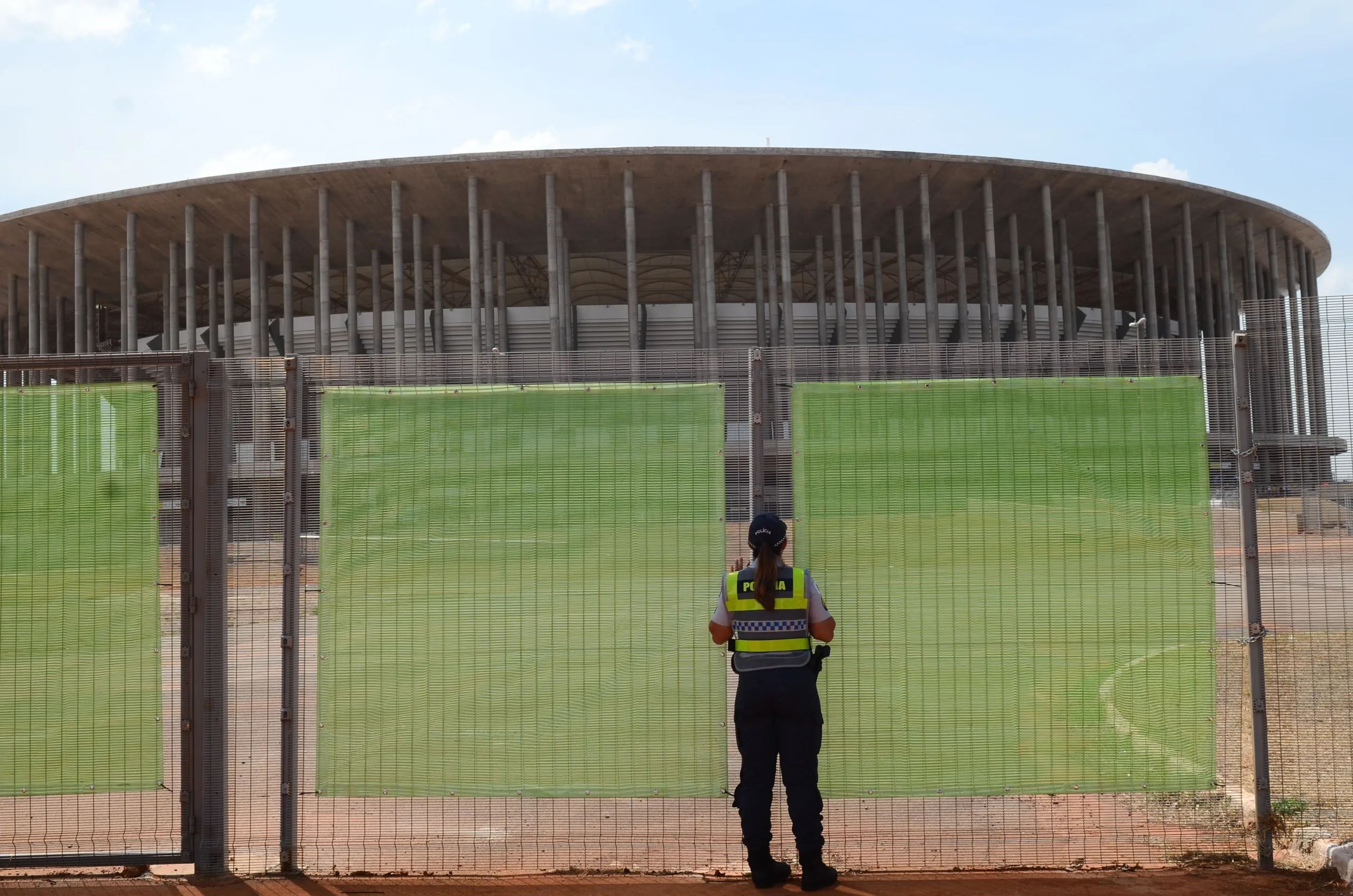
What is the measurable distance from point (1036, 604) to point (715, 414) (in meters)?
1.88

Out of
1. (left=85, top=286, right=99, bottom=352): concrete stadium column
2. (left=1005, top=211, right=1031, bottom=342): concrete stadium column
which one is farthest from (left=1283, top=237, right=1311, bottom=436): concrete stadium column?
(left=85, top=286, right=99, bottom=352): concrete stadium column

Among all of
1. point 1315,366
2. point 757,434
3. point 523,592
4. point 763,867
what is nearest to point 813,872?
point 763,867

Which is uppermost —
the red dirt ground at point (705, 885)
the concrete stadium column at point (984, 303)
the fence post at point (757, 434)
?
the concrete stadium column at point (984, 303)

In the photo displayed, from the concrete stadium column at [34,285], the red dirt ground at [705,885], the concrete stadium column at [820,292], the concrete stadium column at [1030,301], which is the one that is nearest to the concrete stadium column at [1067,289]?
the concrete stadium column at [1030,301]

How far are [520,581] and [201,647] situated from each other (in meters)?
1.61

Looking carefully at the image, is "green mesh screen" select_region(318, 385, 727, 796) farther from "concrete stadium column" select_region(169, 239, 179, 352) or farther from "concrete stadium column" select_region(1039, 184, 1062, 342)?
"concrete stadium column" select_region(169, 239, 179, 352)

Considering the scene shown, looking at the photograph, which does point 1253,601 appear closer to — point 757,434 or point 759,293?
point 757,434

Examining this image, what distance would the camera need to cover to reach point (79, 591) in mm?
5191

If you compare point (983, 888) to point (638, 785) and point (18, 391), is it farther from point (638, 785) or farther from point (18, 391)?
point (18, 391)

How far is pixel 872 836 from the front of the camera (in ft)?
17.1

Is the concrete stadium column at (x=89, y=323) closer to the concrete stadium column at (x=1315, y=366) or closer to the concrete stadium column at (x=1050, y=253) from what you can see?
the concrete stadium column at (x=1050, y=253)

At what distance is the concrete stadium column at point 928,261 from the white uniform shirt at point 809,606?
103 feet

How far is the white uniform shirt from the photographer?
179 inches

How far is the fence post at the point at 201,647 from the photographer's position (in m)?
4.98
